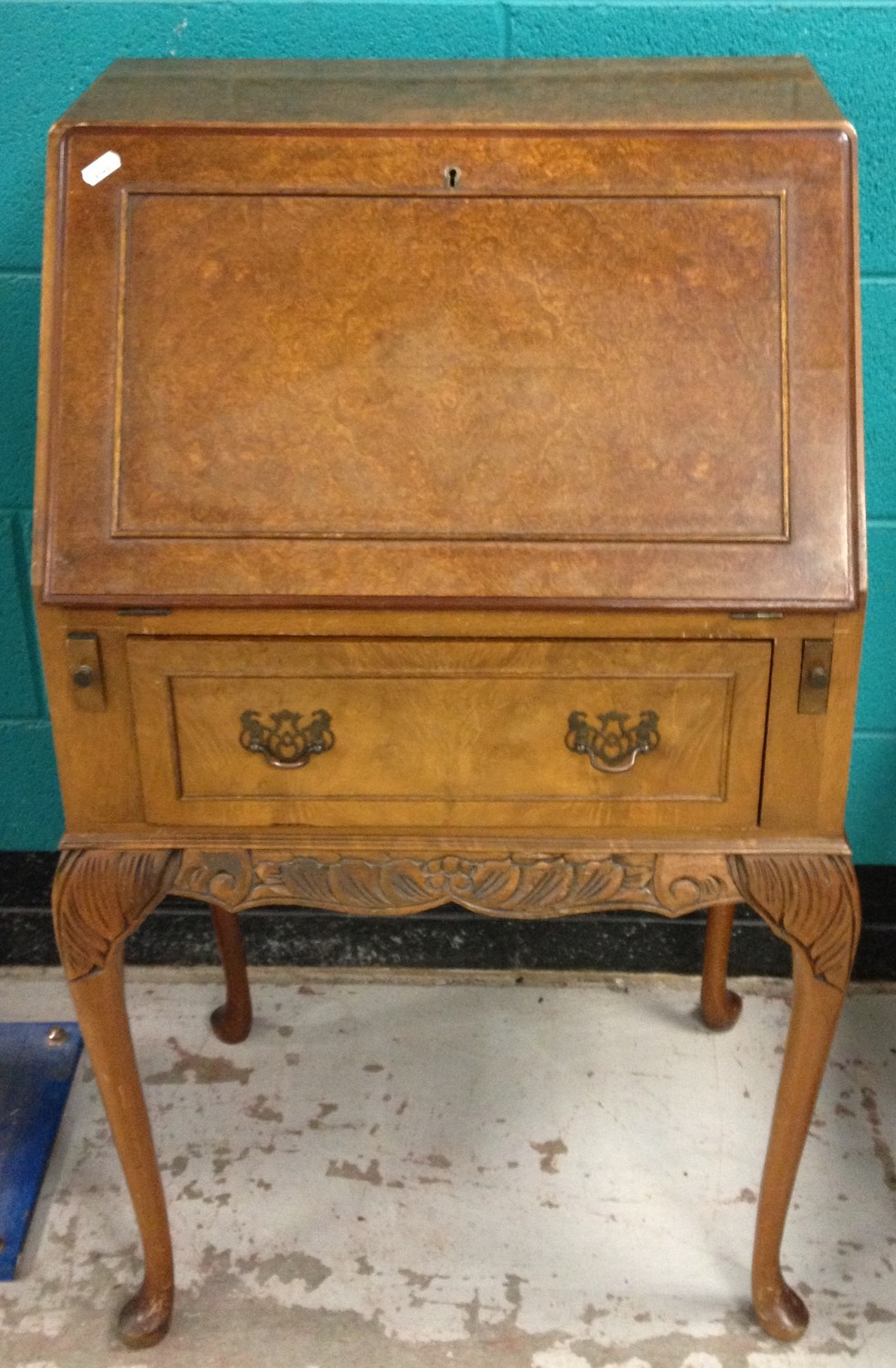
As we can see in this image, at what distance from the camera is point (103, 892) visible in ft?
4.66

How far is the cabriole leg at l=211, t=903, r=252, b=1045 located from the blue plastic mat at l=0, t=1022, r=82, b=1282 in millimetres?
237

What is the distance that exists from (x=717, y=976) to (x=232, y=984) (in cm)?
79

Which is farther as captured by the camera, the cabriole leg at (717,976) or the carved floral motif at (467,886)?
the cabriole leg at (717,976)

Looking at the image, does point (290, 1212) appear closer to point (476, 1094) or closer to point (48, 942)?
point (476, 1094)

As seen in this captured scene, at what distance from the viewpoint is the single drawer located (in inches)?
52.1

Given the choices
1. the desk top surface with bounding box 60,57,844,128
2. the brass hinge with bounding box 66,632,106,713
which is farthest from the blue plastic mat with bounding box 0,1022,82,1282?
the desk top surface with bounding box 60,57,844,128

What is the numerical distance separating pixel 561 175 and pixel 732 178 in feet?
0.57

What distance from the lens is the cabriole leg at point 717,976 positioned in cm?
207

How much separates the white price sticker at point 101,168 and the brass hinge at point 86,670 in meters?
0.47

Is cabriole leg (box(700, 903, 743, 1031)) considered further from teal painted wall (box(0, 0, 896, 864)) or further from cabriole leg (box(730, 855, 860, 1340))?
teal painted wall (box(0, 0, 896, 864))

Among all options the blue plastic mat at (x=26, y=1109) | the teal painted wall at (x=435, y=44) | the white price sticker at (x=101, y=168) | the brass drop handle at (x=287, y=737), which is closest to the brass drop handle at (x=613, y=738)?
the brass drop handle at (x=287, y=737)

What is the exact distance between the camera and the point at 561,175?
1327 mm

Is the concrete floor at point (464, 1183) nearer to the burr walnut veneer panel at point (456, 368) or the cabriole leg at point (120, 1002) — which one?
the cabriole leg at point (120, 1002)

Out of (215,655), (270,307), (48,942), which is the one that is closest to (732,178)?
(270,307)
